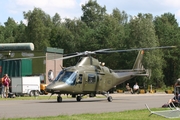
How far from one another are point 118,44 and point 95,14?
35072mm

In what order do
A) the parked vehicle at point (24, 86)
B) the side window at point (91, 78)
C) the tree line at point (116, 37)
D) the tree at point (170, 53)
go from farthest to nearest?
the tree at point (170, 53)
the tree line at point (116, 37)
the parked vehicle at point (24, 86)
the side window at point (91, 78)

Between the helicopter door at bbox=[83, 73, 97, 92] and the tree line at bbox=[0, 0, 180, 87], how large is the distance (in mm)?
39285

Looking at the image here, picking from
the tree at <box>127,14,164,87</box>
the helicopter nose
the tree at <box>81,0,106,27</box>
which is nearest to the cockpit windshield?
the helicopter nose

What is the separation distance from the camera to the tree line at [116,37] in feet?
226

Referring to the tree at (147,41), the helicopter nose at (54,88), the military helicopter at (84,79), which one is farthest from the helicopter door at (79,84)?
the tree at (147,41)

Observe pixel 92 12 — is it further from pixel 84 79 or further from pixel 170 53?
pixel 84 79

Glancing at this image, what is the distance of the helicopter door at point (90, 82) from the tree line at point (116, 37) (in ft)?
129

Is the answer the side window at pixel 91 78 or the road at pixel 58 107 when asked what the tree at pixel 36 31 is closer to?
the side window at pixel 91 78

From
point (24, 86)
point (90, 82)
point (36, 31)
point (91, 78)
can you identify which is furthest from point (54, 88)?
point (36, 31)

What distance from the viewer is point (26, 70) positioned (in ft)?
170

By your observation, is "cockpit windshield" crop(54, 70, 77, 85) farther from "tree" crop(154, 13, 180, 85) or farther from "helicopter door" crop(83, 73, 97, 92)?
"tree" crop(154, 13, 180, 85)

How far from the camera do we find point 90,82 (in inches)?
1075

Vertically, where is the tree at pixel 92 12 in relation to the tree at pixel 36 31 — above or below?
above

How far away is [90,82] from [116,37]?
2004 inches
